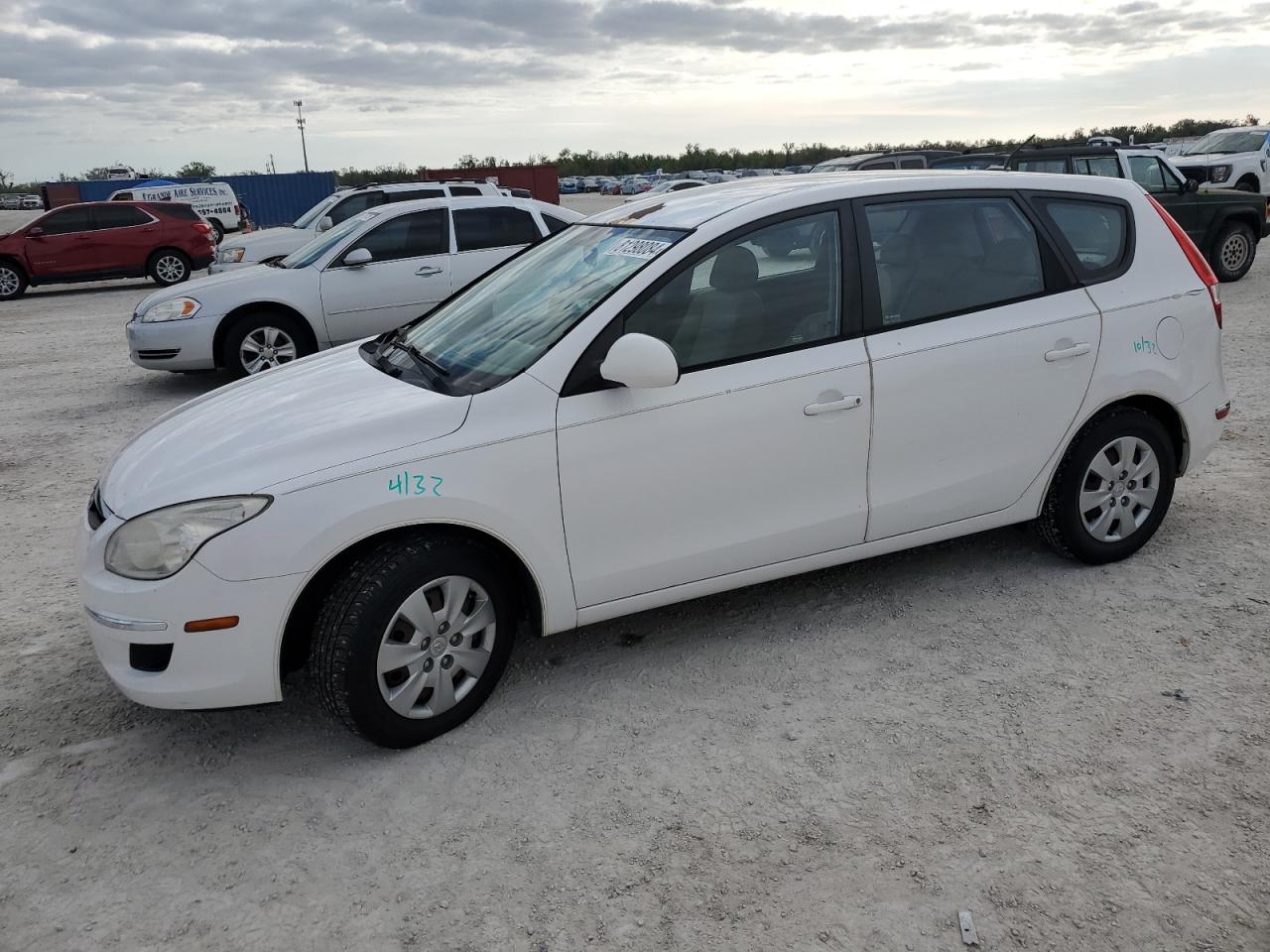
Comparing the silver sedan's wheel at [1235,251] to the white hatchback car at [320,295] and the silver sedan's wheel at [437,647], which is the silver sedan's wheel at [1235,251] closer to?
the white hatchback car at [320,295]

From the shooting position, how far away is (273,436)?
3.31 m

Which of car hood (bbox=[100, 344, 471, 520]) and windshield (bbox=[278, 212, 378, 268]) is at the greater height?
windshield (bbox=[278, 212, 378, 268])

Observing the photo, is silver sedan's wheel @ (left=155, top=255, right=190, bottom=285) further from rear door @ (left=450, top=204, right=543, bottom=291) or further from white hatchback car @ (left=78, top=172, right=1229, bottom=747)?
white hatchback car @ (left=78, top=172, right=1229, bottom=747)

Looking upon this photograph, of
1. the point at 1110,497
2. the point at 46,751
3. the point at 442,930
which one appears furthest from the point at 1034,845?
the point at 46,751

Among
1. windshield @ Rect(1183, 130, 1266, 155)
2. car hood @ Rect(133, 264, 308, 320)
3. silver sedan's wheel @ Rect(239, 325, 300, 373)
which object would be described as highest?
windshield @ Rect(1183, 130, 1266, 155)

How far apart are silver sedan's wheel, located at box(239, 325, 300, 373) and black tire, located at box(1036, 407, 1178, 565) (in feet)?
22.2

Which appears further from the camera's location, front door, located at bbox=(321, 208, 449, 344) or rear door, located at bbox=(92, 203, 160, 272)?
rear door, located at bbox=(92, 203, 160, 272)

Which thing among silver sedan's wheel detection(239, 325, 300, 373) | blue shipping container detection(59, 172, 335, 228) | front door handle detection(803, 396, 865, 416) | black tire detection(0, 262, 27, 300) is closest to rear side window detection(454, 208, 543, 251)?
silver sedan's wheel detection(239, 325, 300, 373)

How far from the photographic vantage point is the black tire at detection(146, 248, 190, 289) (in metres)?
19.0

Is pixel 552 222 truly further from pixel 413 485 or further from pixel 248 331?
pixel 413 485

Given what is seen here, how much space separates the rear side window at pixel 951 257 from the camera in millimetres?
3895

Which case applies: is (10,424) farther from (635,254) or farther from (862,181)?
(862,181)

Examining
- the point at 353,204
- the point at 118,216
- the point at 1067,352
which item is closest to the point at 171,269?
the point at 118,216

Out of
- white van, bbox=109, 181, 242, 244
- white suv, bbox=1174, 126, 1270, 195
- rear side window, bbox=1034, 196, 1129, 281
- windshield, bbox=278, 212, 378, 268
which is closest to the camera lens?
rear side window, bbox=1034, 196, 1129, 281
